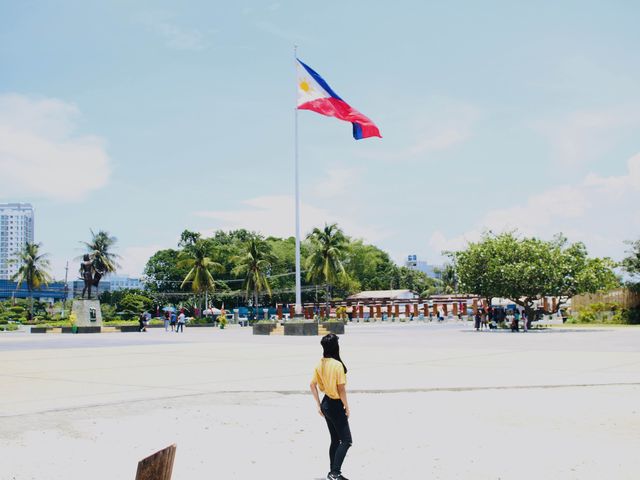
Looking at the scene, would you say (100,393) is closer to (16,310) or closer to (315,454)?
(315,454)

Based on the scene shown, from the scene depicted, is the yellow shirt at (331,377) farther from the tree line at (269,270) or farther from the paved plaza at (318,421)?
the tree line at (269,270)

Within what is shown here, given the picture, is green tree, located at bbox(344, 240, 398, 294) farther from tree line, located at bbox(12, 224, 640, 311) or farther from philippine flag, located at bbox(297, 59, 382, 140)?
philippine flag, located at bbox(297, 59, 382, 140)

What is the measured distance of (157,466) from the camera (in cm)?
344

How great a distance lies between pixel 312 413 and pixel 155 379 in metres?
5.80

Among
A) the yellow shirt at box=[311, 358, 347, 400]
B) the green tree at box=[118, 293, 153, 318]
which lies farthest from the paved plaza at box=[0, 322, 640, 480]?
the green tree at box=[118, 293, 153, 318]

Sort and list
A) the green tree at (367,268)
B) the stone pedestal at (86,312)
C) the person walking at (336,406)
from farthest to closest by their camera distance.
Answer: the green tree at (367,268) → the stone pedestal at (86,312) → the person walking at (336,406)

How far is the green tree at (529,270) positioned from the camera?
128 feet

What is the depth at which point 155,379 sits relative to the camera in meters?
14.8

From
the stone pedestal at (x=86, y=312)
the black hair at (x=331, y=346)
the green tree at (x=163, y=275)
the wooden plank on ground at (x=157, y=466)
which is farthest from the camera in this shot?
the green tree at (x=163, y=275)

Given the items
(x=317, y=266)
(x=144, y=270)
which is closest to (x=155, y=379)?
(x=317, y=266)

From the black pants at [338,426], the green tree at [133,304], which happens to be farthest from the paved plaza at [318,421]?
the green tree at [133,304]

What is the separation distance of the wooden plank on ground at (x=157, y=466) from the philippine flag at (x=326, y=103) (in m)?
29.0

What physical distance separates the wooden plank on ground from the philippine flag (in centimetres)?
2897

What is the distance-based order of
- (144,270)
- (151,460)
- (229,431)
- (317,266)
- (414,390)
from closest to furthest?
(151,460) → (229,431) → (414,390) → (317,266) → (144,270)
